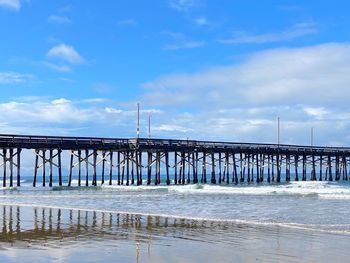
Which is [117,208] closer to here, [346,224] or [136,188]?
[346,224]

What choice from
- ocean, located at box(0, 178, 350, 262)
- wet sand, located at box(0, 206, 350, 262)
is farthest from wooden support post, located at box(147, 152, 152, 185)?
wet sand, located at box(0, 206, 350, 262)

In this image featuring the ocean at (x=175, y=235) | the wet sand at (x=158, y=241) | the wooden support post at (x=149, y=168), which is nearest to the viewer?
the wet sand at (x=158, y=241)

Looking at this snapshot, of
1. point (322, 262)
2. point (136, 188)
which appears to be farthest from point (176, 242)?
point (136, 188)

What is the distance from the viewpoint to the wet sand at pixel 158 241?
895 cm

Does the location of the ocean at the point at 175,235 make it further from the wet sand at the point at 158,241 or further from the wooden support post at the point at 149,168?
the wooden support post at the point at 149,168

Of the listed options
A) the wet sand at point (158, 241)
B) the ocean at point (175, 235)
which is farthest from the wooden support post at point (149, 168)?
the wet sand at point (158, 241)

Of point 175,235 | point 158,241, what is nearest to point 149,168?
point 175,235

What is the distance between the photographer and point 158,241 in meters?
10.9

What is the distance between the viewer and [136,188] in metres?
35.2

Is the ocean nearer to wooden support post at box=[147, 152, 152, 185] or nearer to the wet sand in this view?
the wet sand

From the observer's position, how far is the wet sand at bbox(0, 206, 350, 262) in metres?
8.95

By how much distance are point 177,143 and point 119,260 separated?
104 ft

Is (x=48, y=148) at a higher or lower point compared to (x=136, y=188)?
higher

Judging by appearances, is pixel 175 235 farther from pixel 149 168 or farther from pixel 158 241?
pixel 149 168
